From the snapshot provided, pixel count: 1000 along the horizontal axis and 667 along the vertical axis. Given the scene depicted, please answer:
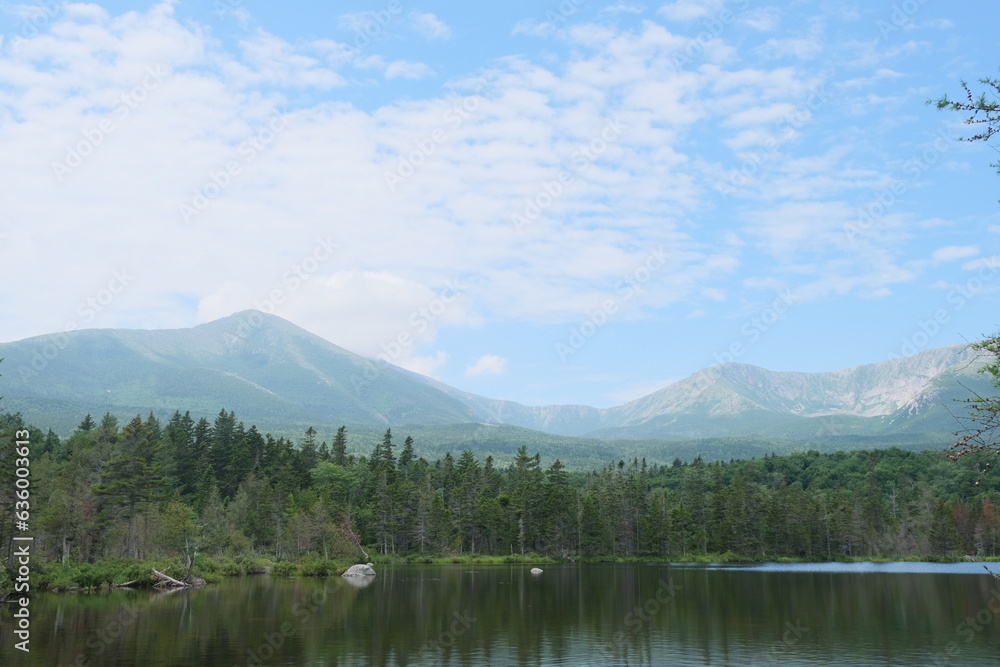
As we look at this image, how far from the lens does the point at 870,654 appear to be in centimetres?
3203

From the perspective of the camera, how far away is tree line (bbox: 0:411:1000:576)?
96.9 metres

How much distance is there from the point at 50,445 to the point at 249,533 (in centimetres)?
4252

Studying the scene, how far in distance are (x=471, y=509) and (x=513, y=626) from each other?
85985mm

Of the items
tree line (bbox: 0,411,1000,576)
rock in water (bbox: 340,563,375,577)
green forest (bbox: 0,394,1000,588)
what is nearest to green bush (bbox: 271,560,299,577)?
green forest (bbox: 0,394,1000,588)

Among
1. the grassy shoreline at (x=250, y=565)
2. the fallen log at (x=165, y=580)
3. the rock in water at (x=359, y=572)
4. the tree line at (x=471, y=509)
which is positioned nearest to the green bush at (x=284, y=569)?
the grassy shoreline at (x=250, y=565)

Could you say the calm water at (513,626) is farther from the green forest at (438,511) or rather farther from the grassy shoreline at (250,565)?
the green forest at (438,511)

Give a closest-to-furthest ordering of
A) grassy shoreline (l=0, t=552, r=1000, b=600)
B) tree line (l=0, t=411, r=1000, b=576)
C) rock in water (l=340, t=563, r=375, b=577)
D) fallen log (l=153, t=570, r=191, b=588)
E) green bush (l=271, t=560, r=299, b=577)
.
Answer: grassy shoreline (l=0, t=552, r=1000, b=600) < fallen log (l=153, t=570, r=191, b=588) < rock in water (l=340, t=563, r=375, b=577) < green bush (l=271, t=560, r=299, b=577) < tree line (l=0, t=411, r=1000, b=576)

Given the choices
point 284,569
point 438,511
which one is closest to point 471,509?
point 438,511

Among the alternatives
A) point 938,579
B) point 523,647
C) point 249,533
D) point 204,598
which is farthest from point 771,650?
point 249,533

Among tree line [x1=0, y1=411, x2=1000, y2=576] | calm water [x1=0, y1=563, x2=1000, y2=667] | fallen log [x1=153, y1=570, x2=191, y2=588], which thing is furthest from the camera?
tree line [x1=0, y1=411, x2=1000, y2=576]

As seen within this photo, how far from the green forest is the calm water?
23077mm

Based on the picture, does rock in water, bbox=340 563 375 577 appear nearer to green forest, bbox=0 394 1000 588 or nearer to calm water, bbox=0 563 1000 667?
green forest, bbox=0 394 1000 588

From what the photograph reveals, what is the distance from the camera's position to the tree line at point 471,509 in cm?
9688

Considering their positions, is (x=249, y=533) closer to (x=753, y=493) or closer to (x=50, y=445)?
(x=50, y=445)
